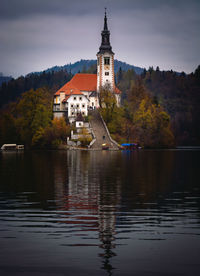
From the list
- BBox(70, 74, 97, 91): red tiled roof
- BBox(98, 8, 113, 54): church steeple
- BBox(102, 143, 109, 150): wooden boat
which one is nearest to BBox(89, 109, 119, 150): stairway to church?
BBox(102, 143, 109, 150): wooden boat

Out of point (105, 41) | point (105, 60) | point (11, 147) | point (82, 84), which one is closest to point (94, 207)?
point (11, 147)

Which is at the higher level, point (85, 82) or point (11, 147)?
point (85, 82)

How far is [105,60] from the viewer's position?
137875mm

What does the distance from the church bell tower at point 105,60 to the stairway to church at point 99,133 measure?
15416 millimetres

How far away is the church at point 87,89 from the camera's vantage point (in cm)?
12962

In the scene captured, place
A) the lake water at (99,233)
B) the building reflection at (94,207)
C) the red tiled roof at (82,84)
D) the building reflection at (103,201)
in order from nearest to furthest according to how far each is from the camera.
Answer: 1. the lake water at (99,233)
2. the building reflection at (94,207)
3. the building reflection at (103,201)
4. the red tiled roof at (82,84)

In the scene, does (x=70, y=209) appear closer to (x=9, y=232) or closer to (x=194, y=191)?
(x=9, y=232)

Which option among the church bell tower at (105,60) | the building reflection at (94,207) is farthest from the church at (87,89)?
the building reflection at (94,207)

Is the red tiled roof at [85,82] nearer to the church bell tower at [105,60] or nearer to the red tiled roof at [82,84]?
the red tiled roof at [82,84]

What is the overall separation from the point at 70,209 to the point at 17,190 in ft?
28.8

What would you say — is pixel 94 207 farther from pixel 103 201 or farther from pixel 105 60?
pixel 105 60

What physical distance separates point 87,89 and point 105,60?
11.3 metres

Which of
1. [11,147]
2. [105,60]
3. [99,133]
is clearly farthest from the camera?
[105,60]

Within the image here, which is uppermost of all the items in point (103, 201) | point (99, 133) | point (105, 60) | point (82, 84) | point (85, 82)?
point (105, 60)
